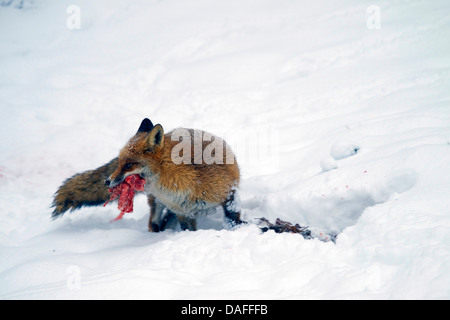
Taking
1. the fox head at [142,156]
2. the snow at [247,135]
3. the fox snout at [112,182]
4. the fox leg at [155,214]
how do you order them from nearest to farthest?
1. the snow at [247,135]
2. the fox snout at [112,182]
3. the fox head at [142,156]
4. the fox leg at [155,214]

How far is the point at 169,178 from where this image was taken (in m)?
3.17

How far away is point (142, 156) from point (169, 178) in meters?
0.36

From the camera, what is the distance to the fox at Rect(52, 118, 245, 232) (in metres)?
3.10

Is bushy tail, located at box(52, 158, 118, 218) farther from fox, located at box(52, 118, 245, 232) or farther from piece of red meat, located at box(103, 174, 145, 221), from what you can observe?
piece of red meat, located at box(103, 174, 145, 221)

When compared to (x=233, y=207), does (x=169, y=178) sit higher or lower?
higher

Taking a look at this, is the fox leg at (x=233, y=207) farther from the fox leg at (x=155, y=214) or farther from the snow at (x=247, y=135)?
the fox leg at (x=155, y=214)

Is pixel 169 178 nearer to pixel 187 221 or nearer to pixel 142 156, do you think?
pixel 142 156

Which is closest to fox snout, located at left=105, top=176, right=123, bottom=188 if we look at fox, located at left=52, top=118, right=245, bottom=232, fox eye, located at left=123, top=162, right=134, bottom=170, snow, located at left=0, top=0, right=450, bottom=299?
fox, located at left=52, top=118, right=245, bottom=232

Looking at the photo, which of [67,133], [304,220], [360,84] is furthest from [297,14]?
[304,220]


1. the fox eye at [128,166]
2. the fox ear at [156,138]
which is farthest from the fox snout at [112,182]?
the fox ear at [156,138]

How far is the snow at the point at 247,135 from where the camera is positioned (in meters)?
1.96

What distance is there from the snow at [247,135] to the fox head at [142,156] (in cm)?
74

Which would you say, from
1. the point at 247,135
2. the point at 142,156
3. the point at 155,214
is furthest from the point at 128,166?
the point at 247,135

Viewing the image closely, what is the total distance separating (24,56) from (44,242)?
31.3 feet
